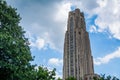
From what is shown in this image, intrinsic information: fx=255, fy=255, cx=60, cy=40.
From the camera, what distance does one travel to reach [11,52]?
2230 centimetres

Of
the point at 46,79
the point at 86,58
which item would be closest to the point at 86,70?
the point at 86,58

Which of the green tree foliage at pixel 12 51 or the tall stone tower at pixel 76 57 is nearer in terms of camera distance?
the green tree foliage at pixel 12 51

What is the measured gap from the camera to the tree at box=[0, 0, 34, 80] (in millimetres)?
22019

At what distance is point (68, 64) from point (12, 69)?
167 m

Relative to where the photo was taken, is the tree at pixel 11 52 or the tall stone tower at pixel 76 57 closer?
the tree at pixel 11 52

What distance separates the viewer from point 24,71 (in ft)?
77.7

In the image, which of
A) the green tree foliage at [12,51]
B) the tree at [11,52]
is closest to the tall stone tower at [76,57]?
the green tree foliage at [12,51]

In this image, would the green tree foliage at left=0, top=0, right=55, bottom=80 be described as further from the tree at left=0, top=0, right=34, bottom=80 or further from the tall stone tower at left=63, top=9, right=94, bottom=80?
the tall stone tower at left=63, top=9, right=94, bottom=80

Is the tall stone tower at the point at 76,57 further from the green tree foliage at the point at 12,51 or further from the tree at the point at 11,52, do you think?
the tree at the point at 11,52

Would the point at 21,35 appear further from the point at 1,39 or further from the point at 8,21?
the point at 1,39

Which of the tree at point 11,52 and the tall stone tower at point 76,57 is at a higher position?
the tall stone tower at point 76,57

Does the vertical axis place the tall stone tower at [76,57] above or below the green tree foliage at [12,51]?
above

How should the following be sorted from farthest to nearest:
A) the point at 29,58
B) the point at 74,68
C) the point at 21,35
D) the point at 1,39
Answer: the point at 74,68 < the point at 21,35 < the point at 29,58 < the point at 1,39

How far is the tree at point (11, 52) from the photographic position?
22.0 metres
